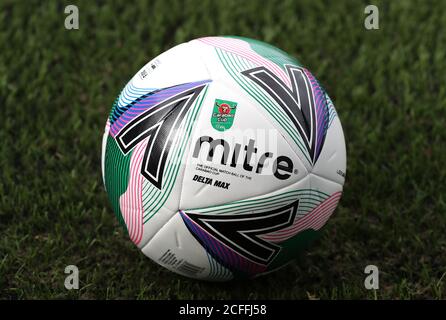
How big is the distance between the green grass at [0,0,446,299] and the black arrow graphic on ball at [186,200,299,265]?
1.81 ft

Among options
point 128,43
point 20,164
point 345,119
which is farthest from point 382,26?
point 20,164

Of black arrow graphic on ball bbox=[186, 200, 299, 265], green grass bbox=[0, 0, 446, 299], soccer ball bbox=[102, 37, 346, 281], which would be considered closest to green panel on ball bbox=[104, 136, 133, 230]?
soccer ball bbox=[102, 37, 346, 281]

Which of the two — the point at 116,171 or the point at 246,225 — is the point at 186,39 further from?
the point at 246,225

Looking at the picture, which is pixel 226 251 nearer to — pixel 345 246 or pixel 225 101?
pixel 225 101

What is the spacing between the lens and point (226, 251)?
149 inches

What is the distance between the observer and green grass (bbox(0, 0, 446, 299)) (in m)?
4.30

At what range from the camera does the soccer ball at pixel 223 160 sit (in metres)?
3.60

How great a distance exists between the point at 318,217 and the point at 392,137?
1685 millimetres

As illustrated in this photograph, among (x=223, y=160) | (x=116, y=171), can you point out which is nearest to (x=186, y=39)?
(x=116, y=171)

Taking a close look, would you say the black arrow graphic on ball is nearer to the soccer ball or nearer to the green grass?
the soccer ball

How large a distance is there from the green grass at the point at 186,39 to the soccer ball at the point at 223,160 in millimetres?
504

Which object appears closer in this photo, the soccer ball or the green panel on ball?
the soccer ball

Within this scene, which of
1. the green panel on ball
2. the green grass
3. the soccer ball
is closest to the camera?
the soccer ball

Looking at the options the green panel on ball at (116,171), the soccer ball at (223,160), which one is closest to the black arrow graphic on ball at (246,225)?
the soccer ball at (223,160)
